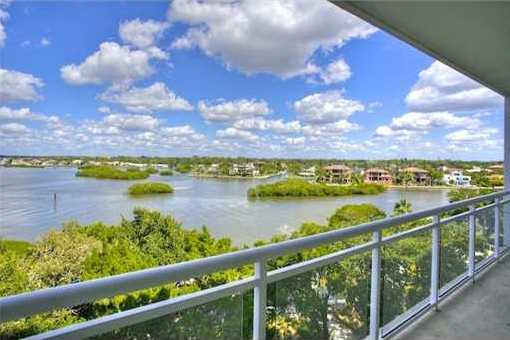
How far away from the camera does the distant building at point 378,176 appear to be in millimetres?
16981

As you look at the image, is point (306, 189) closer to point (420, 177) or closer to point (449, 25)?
point (420, 177)

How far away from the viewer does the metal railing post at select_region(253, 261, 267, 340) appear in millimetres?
1786

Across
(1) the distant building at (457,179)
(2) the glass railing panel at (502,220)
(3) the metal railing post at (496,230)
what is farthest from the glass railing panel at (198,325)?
(1) the distant building at (457,179)

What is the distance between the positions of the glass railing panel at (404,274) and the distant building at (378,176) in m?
14.1

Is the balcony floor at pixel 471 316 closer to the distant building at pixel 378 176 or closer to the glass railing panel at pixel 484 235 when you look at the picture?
the glass railing panel at pixel 484 235

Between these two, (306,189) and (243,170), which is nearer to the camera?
(243,170)

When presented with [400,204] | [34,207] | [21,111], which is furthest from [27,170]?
[400,204]

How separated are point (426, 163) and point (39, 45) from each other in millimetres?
23573

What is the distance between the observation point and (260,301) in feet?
5.95

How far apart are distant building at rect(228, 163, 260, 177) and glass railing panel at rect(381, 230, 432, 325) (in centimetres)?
1831

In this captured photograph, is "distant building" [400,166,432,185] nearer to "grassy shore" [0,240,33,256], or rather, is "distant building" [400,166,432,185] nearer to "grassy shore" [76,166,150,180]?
"grassy shore" [76,166,150,180]

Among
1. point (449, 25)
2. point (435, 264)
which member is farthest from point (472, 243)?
point (449, 25)

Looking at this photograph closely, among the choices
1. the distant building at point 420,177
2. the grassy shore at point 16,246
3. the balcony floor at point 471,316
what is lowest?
the grassy shore at point 16,246

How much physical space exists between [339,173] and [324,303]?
17252mm
